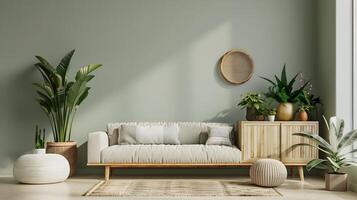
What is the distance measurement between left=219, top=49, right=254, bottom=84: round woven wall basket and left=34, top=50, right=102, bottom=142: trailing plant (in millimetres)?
1730

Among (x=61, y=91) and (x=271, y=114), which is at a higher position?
(x=61, y=91)

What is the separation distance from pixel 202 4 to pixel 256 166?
263 centimetres

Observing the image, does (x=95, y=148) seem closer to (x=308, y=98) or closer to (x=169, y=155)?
(x=169, y=155)

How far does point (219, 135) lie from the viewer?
6.61m

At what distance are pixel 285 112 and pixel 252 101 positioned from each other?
17.6 inches

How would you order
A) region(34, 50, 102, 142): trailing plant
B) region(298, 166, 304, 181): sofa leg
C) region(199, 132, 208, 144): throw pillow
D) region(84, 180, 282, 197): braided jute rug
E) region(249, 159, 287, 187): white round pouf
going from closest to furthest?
region(84, 180, 282, 197): braided jute rug
region(249, 159, 287, 187): white round pouf
region(298, 166, 304, 181): sofa leg
region(34, 50, 102, 142): trailing plant
region(199, 132, 208, 144): throw pillow

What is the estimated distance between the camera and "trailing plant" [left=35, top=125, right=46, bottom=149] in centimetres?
662

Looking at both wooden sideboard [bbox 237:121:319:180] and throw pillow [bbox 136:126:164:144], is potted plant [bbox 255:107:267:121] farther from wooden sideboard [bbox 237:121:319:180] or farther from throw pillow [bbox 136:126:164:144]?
throw pillow [bbox 136:126:164:144]

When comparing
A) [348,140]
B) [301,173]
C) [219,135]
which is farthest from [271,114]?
[348,140]

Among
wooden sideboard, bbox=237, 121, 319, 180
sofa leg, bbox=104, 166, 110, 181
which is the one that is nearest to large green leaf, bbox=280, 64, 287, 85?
wooden sideboard, bbox=237, 121, 319, 180

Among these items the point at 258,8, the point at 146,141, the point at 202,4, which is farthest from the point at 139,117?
the point at 258,8

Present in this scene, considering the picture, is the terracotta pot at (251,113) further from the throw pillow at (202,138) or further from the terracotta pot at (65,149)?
the terracotta pot at (65,149)

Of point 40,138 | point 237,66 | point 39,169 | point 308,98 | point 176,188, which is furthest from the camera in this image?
point 237,66

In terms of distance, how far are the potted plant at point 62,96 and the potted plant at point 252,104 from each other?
2.01m
